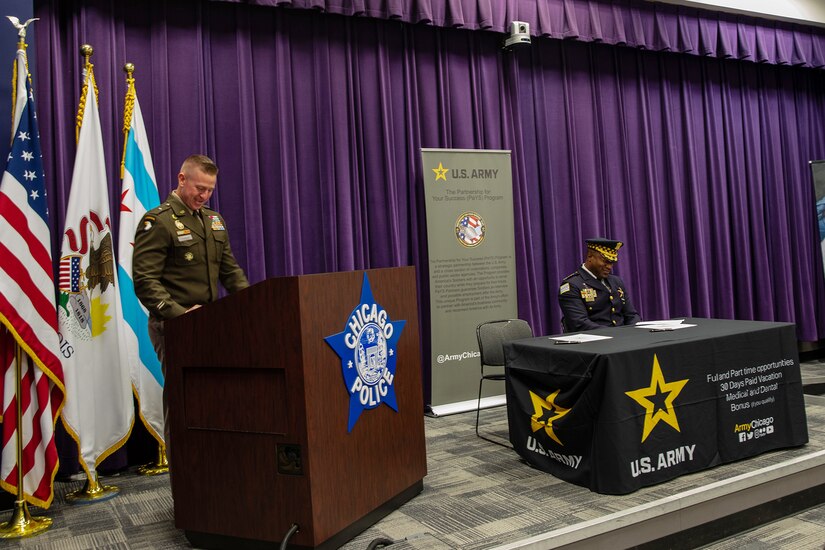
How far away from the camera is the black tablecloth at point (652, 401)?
9.27 feet

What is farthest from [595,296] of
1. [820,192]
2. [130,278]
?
[820,192]

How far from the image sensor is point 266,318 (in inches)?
85.1

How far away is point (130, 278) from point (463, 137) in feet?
9.38

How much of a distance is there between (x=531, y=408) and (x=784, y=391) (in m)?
1.35

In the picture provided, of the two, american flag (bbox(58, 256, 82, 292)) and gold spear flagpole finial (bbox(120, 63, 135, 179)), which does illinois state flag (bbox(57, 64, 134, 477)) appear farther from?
gold spear flagpole finial (bbox(120, 63, 135, 179))

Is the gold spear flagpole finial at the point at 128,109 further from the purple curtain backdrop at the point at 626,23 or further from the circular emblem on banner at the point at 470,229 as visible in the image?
the circular emblem on banner at the point at 470,229

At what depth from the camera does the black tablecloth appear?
2826mm

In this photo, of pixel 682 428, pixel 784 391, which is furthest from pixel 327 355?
pixel 784 391

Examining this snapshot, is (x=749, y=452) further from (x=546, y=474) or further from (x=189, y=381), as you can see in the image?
(x=189, y=381)

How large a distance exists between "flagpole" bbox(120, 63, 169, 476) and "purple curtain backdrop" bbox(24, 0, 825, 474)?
0.29m

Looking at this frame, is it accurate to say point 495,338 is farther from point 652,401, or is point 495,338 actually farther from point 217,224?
point 217,224

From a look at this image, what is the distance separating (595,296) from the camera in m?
4.24

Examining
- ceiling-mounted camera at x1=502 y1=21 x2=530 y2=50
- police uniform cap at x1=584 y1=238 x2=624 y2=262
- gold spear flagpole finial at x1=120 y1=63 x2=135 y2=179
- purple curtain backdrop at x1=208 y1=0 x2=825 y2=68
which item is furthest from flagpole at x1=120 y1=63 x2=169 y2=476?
ceiling-mounted camera at x1=502 y1=21 x2=530 y2=50

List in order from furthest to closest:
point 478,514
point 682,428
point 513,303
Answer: point 513,303 → point 682,428 → point 478,514
